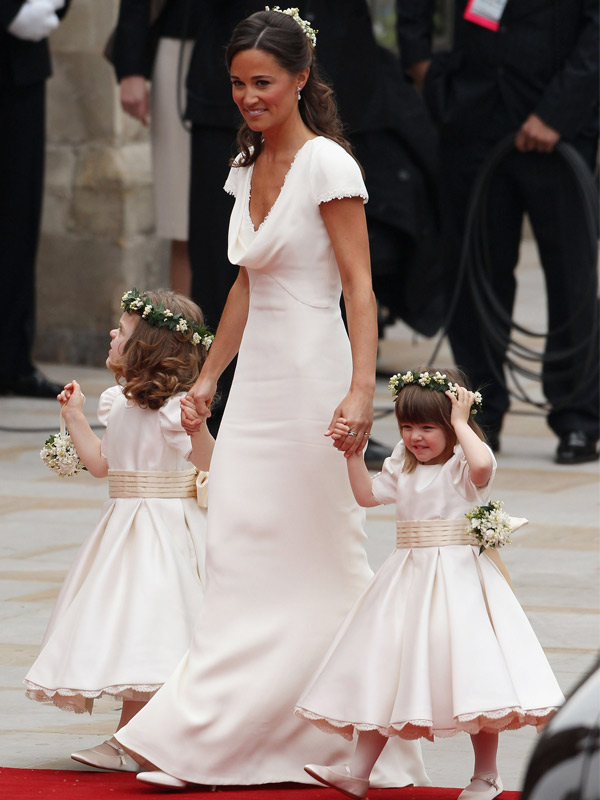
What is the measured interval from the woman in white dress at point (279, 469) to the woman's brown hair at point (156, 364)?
0.19 metres

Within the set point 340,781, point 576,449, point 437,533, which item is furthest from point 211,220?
point 340,781

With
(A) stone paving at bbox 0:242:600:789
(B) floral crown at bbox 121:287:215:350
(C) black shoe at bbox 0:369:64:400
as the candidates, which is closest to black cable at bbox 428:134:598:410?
(A) stone paving at bbox 0:242:600:789

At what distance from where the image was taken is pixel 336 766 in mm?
3377

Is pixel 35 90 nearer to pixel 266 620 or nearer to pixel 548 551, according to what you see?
pixel 548 551

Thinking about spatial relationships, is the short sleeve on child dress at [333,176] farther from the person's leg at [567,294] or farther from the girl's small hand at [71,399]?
the person's leg at [567,294]

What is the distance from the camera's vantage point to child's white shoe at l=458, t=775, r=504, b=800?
3.20 meters

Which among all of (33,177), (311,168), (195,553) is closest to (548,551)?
(195,553)

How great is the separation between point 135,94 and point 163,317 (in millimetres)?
3112

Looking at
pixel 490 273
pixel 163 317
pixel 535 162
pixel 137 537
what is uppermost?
pixel 535 162

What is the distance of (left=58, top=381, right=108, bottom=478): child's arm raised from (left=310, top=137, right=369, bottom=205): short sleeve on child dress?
71 cm

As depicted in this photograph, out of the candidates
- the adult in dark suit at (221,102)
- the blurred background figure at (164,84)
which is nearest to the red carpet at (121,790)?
the adult in dark suit at (221,102)

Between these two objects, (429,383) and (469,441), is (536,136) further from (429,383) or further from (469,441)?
(469,441)

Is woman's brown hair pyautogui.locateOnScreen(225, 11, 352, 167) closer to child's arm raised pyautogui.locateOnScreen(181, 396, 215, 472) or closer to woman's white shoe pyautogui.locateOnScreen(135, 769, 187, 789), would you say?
child's arm raised pyautogui.locateOnScreen(181, 396, 215, 472)

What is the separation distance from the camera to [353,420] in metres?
3.32
